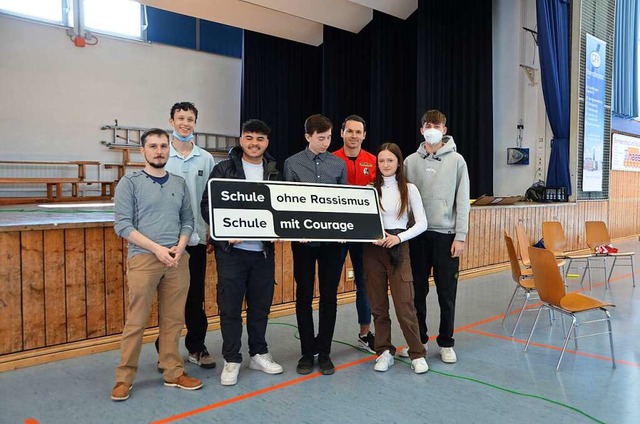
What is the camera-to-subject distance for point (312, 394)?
8.27 ft

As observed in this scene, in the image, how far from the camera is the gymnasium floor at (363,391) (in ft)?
7.49

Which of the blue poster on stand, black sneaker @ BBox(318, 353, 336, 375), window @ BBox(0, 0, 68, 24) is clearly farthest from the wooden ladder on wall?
black sneaker @ BBox(318, 353, 336, 375)

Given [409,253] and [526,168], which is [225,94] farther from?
[409,253]

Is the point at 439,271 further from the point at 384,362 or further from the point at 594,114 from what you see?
the point at 594,114

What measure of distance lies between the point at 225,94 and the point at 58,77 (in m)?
3.70

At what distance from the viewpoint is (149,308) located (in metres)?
2.49

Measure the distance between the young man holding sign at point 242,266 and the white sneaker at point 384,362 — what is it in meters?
0.58

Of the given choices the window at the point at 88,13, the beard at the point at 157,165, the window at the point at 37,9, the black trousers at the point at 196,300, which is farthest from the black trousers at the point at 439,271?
the window at the point at 37,9

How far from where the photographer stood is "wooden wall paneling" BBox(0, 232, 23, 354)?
2.82 metres

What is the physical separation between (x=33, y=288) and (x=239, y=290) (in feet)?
4.30

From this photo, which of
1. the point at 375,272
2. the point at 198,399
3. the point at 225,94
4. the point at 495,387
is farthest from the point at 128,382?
the point at 225,94

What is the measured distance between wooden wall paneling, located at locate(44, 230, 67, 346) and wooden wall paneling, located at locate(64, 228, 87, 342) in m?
0.03

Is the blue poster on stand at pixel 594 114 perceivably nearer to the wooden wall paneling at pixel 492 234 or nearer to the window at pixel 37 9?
the wooden wall paneling at pixel 492 234

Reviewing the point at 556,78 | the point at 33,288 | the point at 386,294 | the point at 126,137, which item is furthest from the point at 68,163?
the point at 556,78
